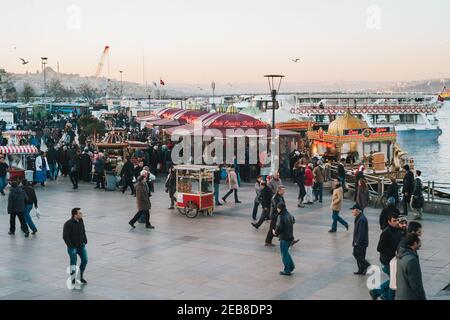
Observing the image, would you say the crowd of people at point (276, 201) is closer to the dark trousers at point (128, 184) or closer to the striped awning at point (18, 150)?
the dark trousers at point (128, 184)

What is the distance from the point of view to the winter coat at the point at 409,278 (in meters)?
6.03

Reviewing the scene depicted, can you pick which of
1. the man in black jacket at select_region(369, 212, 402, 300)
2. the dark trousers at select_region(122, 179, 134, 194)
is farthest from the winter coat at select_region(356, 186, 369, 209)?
the dark trousers at select_region(122, 179, 134, 194)

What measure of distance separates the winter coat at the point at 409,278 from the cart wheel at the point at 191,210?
31.9 feet

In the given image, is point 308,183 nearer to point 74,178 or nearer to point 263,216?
point 263,216

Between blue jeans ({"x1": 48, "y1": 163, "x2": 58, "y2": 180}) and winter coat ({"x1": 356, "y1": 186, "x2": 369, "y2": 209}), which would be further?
blue jeans ({"x1": 48, "y1": 163, "x2": 58, "y2": 180})

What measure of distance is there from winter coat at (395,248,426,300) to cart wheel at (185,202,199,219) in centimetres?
972

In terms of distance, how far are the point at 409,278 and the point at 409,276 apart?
0.07 ft

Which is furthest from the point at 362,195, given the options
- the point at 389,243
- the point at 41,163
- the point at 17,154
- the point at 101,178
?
the point at 17,154

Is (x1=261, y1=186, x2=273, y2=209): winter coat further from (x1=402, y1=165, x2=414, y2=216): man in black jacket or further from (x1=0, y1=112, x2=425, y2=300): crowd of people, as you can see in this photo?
(x1=402, y1=165, x2=414, y2=216): man in black jacket

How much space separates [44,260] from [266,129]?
1436 cm

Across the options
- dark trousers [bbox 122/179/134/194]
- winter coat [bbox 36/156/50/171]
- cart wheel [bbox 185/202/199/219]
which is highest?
winter coat [bbox 36/156/50/171]

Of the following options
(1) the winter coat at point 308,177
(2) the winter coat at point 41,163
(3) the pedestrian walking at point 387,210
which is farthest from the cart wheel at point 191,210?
(2) the winter coat at point 41,163

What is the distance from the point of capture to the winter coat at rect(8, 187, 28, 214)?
13109 millimetres
